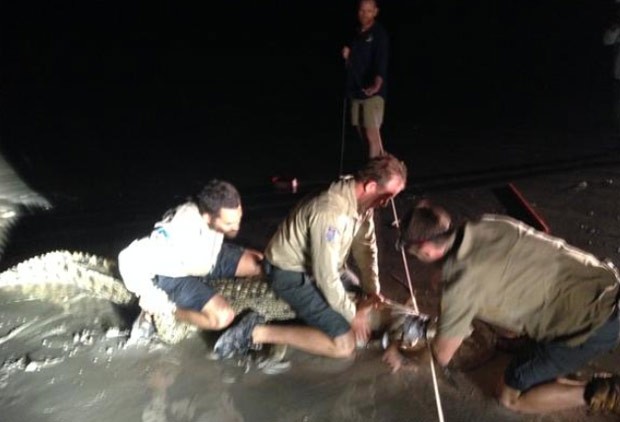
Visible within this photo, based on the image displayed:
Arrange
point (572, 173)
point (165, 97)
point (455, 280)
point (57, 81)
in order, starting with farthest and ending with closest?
point (57, 81)
point (165, 97)
point (572, 173)
point (455, 280)

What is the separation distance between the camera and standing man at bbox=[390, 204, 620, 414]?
2.64 metres

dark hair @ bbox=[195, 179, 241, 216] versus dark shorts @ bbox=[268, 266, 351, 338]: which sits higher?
dark hair @ bbox=[195, 179, 241, 216]

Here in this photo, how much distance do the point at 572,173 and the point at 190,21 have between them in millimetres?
12247

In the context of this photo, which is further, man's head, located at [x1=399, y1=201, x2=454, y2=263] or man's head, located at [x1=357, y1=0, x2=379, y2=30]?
man's head, located at [x1=357, y1=0, x2=379, y2=30]

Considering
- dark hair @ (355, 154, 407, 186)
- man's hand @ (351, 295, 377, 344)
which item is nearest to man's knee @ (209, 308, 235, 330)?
man's hand @ (351, 295, 377, 344)

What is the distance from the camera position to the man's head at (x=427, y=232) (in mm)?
2629

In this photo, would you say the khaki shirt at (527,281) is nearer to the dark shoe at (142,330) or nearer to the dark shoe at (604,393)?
the dark shoe at (604,393)

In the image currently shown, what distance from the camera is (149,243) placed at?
3.43 metres

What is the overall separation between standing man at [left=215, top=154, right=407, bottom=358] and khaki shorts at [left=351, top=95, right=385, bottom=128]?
2208mm

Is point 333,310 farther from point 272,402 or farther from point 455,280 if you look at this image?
point 455,280

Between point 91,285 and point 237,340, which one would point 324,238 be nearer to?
point 237,340

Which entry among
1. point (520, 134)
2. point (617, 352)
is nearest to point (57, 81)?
point (520, 134)

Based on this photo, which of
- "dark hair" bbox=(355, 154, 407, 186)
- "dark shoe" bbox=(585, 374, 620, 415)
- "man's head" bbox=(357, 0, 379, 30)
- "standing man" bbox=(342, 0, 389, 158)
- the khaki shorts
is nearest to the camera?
"dark shoe" bbox=(585, 374, 620, 415)

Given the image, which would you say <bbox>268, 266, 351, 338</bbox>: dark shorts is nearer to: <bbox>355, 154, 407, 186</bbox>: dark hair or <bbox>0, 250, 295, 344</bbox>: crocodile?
<bbox>0, 250, 295, 344</bbox>: crocodile
